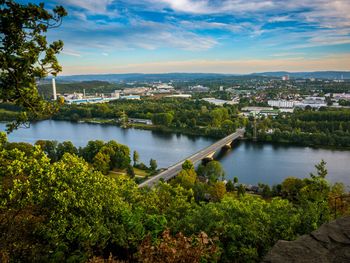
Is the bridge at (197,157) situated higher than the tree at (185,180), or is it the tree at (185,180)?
the tree at (185,180)

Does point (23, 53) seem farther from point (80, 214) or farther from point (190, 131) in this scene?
point (190, 131)

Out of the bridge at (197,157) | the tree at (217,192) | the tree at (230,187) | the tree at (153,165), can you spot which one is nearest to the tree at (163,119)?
the bridge at (197,157)

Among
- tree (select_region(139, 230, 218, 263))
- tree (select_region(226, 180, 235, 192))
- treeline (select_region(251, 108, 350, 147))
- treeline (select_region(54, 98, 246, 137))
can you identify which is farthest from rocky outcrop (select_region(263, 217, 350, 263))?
treeline (select_region(54, 98, 246, 137))

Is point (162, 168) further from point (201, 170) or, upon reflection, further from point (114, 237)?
point (114, 237)

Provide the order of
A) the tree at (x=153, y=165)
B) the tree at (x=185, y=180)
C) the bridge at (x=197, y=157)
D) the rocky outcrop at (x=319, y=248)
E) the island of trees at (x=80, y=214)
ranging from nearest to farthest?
the rocky outcrop at (x=319, y=248) → the island of trees at (x=80, y=214) → the tree at (x=185, y=180) → the bridge at (x=197, y=157) → the tree at (x=153, y=165)

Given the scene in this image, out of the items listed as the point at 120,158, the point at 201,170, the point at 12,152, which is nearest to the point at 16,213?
the point at 12,152

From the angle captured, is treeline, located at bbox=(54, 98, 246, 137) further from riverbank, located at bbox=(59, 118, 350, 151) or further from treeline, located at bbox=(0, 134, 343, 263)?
treeline, located at bbox=(0, 134, 343, 263)

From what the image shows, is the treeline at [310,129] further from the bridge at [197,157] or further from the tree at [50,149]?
the tree at [50,149]
